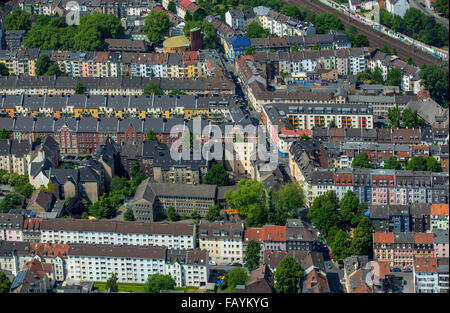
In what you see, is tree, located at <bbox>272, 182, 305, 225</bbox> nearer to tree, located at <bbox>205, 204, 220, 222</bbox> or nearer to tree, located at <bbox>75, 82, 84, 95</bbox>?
tree, located at <bbox>205, 204, 220, 222</bbox>

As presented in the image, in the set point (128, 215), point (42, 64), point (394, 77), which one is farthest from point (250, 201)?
point (42, 64)

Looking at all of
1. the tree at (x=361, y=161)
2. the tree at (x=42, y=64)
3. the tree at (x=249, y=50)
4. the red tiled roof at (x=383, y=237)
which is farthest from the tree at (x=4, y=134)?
the red tiled roof at (x=383, y=237)

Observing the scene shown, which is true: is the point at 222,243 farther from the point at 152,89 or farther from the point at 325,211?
the point at 152,89

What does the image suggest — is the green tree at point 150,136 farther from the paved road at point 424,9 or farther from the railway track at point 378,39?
the paved road at point 424,9

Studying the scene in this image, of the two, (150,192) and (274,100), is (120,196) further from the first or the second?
(274,100)

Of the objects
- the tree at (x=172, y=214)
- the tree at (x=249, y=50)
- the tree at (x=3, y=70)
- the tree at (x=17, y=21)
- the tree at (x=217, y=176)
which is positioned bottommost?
the tree at (x=172, y=214)
